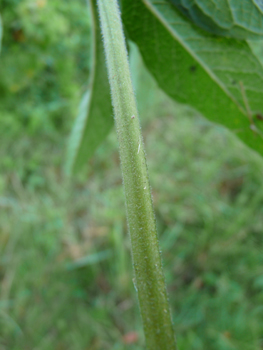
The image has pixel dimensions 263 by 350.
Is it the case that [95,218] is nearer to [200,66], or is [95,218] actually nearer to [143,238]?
[200,66]

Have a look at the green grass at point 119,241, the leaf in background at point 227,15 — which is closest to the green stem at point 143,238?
→ the leaf in background at point 227,15

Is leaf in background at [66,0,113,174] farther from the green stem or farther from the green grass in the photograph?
the green grass

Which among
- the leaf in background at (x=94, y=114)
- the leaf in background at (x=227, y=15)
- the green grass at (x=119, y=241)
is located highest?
the leaf in background at (x=227, y=15)

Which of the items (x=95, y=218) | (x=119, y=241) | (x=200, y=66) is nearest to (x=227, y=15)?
(x=200, y=66)

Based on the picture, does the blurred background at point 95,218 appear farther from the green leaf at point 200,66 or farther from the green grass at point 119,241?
the green leaf at point 200,66

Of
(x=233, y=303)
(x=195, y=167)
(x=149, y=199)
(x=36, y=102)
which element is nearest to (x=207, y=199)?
(x=195, y=167)

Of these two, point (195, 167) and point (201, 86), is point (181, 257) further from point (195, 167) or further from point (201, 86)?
point (201, 86)
